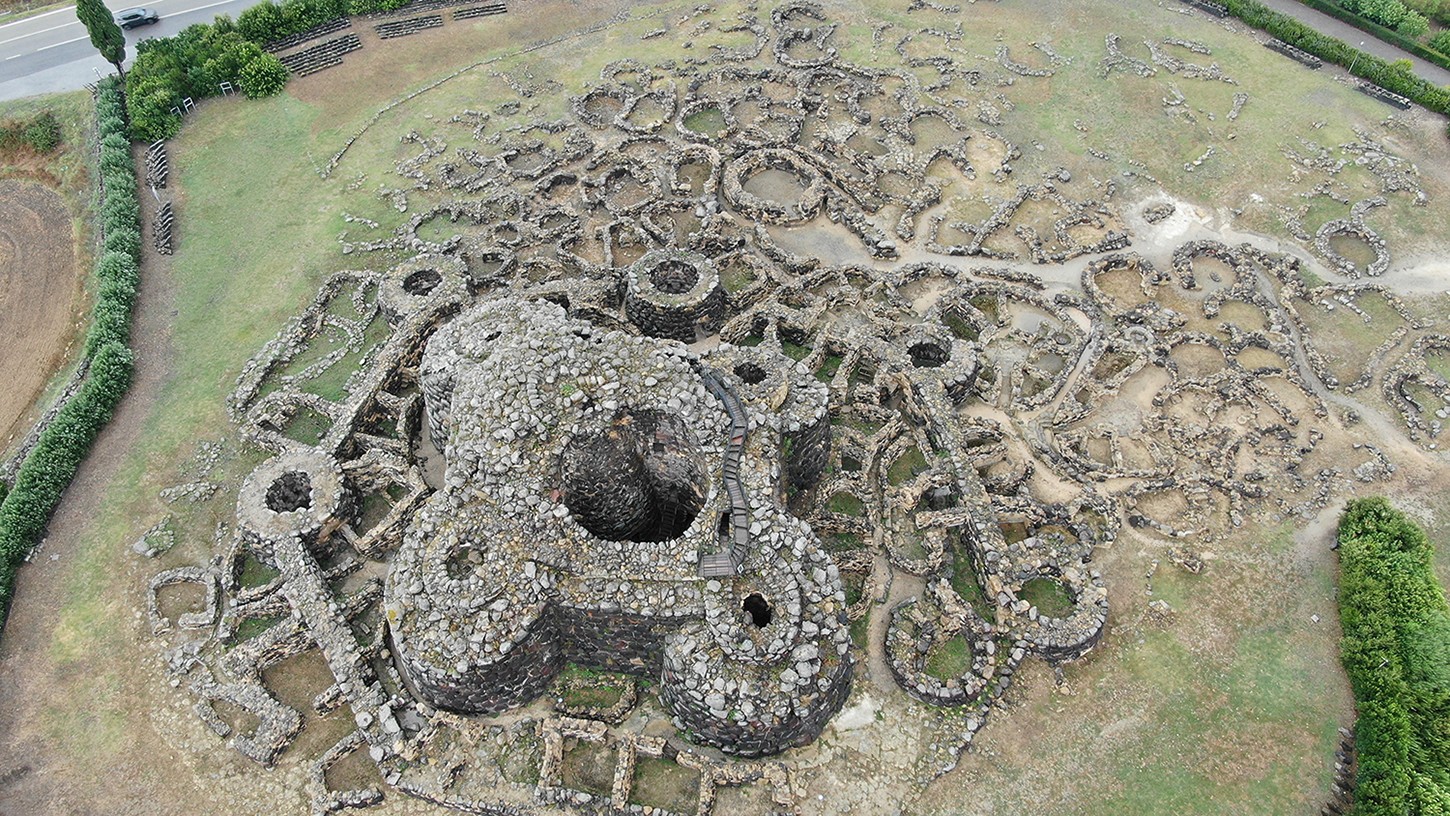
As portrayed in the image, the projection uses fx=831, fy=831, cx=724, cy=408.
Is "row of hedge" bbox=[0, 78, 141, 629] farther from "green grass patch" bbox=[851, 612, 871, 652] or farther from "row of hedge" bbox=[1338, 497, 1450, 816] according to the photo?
"row of hedge" bbox=[1338, 497, 1450, 816]

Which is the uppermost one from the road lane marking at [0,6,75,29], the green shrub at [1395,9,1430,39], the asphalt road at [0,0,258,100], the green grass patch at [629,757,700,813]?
the road lane marking at [0,6,75,29]

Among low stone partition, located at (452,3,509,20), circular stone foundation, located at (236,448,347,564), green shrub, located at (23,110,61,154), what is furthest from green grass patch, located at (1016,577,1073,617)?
green shrub, located at (23,110,61,154)

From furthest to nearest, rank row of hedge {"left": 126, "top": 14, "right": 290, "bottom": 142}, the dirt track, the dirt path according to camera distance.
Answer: row of hedge {"left": 126, "top": 14, "right": 290, "bottom": 142}, the dirt track, the dirt path

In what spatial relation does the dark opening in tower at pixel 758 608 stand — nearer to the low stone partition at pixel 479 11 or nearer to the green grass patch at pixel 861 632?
the green grass patch at pixel 861 632

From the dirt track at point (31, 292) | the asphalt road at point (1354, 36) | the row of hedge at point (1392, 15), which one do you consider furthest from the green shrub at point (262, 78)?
the row of hedge at point (1392, 15)

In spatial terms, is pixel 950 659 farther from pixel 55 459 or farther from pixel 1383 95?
pixel 1383 95

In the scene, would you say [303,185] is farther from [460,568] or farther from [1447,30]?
[1447,30]

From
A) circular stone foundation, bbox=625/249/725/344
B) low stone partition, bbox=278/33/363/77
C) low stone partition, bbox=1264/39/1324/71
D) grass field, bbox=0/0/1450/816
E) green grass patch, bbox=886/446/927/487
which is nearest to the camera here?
grass field, bbox=0/0/1450/816
